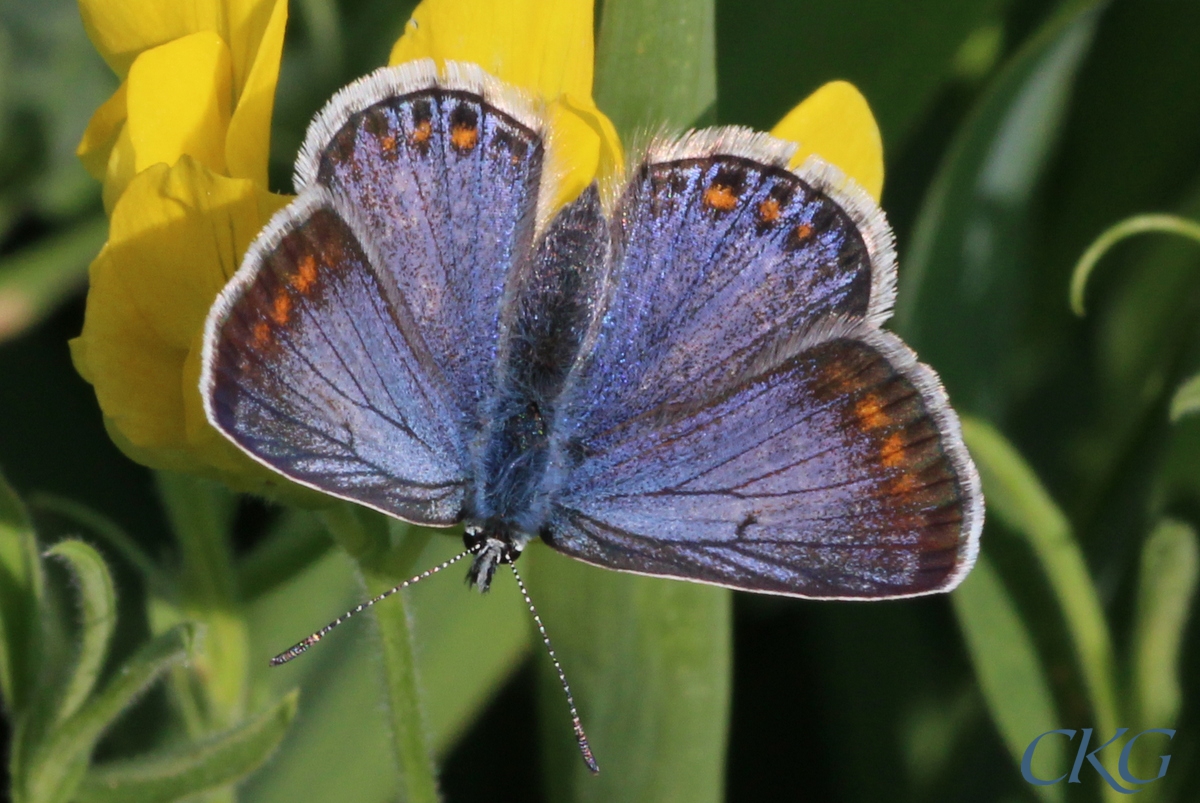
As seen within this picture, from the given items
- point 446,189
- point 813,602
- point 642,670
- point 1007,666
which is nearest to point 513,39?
point 446,189

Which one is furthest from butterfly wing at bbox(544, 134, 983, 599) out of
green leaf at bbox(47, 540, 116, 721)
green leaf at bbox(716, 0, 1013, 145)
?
green leaf at bbox(47, 540, 116, 721)

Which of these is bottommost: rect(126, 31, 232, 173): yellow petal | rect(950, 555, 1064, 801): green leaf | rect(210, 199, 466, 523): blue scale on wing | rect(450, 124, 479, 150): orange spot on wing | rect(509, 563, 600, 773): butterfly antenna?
rect(950, 555, 1064, 801): green leaf

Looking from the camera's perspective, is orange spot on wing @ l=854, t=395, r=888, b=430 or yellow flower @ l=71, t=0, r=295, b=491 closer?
yellow flower @ l=71, t=0, r=295, b=491

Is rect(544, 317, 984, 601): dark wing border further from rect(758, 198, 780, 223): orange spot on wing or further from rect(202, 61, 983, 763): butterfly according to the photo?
rect(758, 198, 780, 223): orange spot on wing

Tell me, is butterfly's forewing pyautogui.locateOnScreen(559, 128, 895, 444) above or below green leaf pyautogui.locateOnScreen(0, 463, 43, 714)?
above

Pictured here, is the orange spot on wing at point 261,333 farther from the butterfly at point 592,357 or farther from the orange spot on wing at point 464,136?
the orange spot on wing at point 464,136

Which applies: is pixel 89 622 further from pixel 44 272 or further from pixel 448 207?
pixel 44 272

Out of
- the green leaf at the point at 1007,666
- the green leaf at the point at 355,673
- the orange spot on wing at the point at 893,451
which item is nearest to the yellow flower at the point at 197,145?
the orange spot on wing at the point at 893,451

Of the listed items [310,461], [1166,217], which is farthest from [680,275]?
[1166,217]

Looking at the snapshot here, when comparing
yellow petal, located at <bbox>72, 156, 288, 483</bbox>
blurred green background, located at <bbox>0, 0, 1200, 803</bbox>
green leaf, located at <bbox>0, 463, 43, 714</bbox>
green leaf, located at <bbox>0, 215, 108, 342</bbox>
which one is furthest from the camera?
green leaf, located at <bbox>0, 215, 108, 342</bbox>
